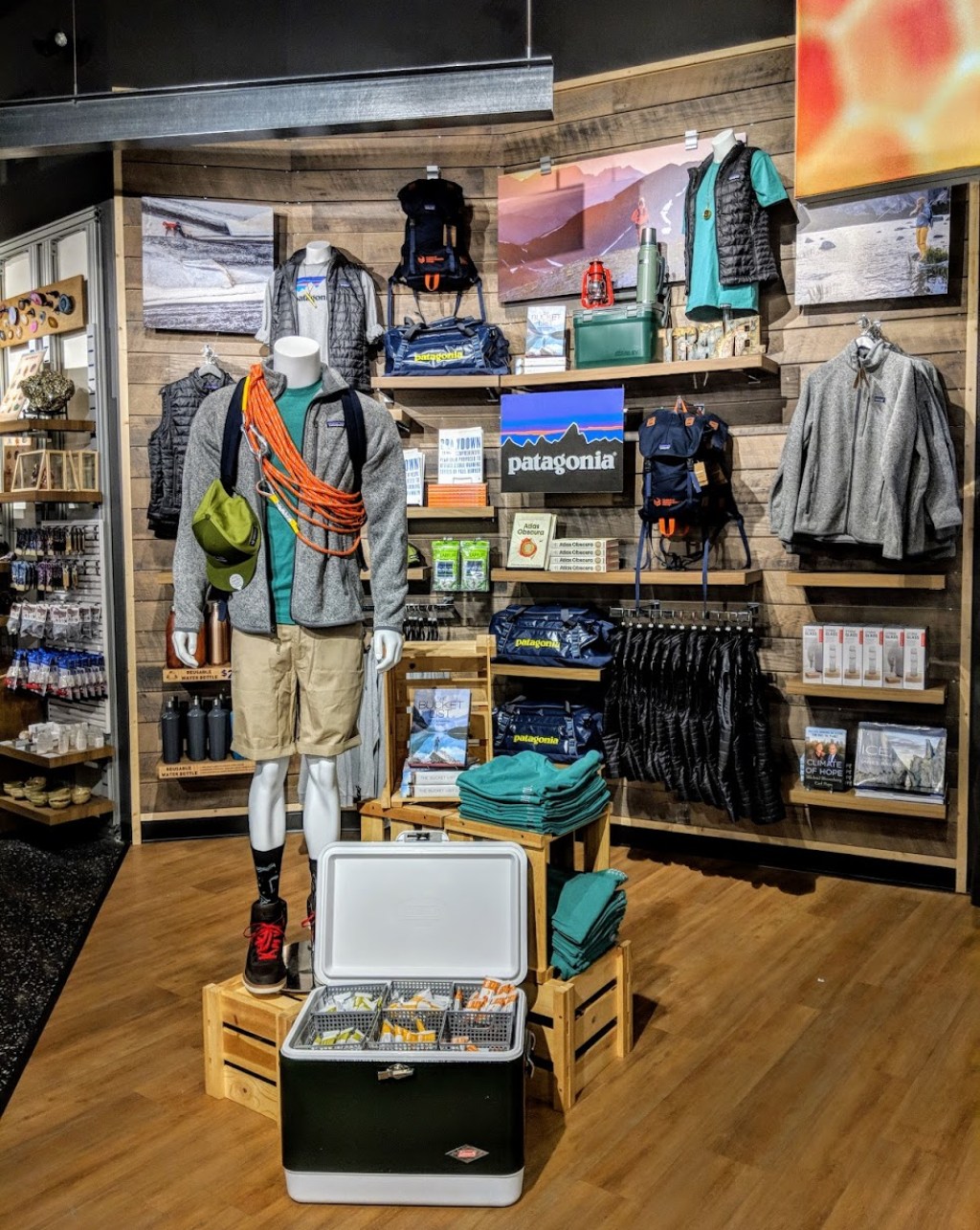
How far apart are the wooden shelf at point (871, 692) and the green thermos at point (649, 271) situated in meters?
1.71

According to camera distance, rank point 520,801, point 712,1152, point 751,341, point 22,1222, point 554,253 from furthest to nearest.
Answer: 1. point 554,253
2. point 751,341
3. point 520,801
4. point 712,1152
5. point 22,1222

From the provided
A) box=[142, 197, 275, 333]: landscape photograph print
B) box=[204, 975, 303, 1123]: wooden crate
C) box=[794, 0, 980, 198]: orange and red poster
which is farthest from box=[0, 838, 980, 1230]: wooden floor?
box=[142, 197, 275, 333]: landscape photograph print

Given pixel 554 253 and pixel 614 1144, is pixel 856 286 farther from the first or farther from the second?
pixel 614 1144

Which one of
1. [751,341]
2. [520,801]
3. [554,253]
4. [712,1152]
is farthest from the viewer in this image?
[554,253]

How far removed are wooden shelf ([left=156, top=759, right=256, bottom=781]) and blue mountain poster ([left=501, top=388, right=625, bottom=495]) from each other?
172 centimetres

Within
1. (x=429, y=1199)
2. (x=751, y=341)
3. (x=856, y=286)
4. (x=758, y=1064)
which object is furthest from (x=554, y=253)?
(x=429, y=1199)

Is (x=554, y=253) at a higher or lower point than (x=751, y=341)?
higher

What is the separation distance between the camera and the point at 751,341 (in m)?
4.40

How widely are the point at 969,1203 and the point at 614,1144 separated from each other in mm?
757

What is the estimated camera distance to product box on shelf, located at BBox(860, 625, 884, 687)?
13.7 ft

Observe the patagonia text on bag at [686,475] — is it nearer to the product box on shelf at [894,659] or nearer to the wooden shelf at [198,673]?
the product box on shelf at [894,659]

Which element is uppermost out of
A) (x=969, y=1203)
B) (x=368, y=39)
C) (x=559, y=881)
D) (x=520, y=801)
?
(x=368, y=39)

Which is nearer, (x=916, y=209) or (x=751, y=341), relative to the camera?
(x=916, y=209)

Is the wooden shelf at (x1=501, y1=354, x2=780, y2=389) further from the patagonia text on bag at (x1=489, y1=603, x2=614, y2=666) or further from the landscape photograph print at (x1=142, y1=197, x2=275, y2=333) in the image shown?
the landscape photograph print at (x1=142, y1=197, x2=275, y2=333)
